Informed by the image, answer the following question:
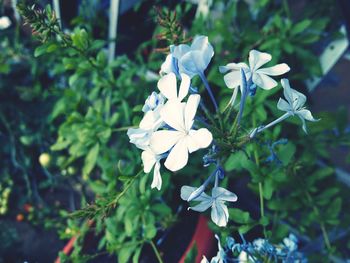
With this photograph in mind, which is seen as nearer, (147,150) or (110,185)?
(147,150)

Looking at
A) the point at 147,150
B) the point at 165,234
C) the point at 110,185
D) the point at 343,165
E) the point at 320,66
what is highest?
the point at 147,150

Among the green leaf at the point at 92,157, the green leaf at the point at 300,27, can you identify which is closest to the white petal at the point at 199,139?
the green leaf at the point at 92,157

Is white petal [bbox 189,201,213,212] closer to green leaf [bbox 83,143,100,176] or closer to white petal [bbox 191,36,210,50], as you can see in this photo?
white petal [bbox 191,36,210,50]

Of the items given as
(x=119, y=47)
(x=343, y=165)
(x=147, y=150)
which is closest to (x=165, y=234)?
(x=147, y=150)

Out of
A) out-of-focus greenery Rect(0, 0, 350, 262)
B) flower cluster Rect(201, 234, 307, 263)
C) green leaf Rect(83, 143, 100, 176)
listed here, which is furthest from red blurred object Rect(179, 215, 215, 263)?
green leaf Rect(83, 143, 100, 176)

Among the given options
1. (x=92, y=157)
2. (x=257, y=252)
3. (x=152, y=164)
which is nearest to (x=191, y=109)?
(x=152, y=164)

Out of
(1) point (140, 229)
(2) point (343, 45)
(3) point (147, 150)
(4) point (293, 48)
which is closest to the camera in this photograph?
(3) point (147, 150)

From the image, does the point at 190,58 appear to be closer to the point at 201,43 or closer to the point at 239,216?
the point at 201,43

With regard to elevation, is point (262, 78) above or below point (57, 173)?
above

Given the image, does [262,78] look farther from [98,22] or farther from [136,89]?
[98,22]
